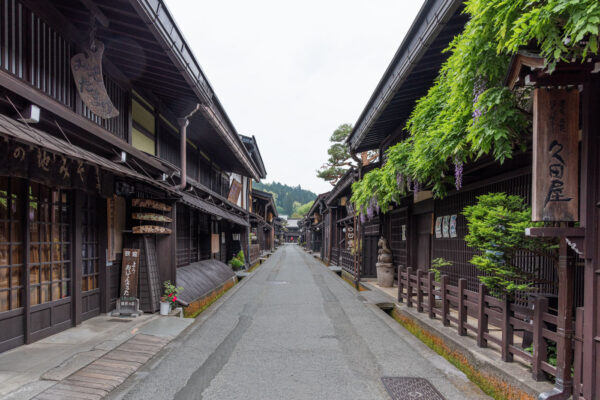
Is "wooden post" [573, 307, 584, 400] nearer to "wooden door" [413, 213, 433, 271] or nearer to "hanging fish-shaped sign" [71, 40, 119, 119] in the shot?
"wooden door" [413, 213, 433, 271]

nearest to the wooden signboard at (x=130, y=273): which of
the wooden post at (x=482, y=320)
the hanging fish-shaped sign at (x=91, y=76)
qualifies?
the hanging fish-shaped sign at (x=91, y=76)

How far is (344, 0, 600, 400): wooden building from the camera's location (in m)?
3.49

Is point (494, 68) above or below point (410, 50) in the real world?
below

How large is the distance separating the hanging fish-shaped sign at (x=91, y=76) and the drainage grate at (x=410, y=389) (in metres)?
7.12

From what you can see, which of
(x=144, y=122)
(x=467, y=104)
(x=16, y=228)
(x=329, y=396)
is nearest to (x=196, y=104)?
(x=144, y=122)

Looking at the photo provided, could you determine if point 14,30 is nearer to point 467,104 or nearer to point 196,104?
point 196,104

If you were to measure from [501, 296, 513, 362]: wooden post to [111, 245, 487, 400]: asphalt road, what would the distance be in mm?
668

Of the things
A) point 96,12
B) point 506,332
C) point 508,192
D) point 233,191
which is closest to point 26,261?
point 96,12

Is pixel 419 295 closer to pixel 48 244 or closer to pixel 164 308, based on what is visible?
pixel 164 308

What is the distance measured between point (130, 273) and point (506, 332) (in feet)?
25.5

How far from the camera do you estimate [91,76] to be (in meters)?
6.51

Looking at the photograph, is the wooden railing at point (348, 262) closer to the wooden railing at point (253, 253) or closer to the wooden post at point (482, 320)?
the wooden railing at point (253, 253)

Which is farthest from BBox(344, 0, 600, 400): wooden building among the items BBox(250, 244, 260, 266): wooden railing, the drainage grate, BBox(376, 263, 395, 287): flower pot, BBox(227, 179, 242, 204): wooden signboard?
BBox(250, 244, 260, 266): wooden railing

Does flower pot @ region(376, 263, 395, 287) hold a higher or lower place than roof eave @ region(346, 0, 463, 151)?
Answer: lower
